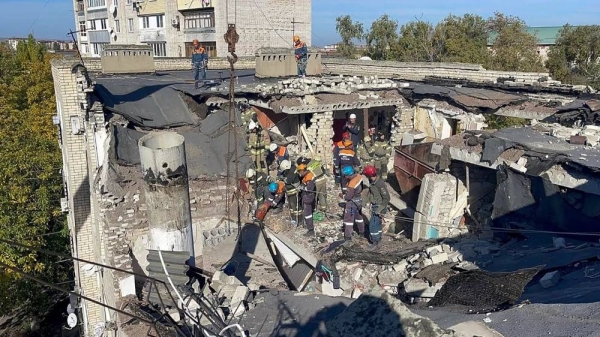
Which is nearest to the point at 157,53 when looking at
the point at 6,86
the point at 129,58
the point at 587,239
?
the point at 6,86

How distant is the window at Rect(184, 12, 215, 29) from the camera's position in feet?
109

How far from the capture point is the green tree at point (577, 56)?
96.9 ft

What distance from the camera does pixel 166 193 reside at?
6.23m

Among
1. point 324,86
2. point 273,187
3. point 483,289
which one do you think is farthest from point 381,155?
point 483,289

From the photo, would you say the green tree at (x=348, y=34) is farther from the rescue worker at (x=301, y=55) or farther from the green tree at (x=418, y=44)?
the rescue worker at (x=301, y=55)

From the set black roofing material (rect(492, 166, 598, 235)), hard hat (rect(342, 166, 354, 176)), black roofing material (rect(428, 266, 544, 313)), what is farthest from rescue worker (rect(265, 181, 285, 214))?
black roofing material (rect(428, 266, 544, 313))

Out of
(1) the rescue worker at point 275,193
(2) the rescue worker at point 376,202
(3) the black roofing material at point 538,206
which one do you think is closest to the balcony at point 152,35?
(1) the rescue worker at point 275,193

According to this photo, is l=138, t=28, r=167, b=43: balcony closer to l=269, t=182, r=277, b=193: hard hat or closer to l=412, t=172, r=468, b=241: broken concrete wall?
l=269, t=182, r=277, b=193: hard hat

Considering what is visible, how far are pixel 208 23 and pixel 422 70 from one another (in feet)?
61.5

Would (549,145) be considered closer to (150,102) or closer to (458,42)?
(150,102)

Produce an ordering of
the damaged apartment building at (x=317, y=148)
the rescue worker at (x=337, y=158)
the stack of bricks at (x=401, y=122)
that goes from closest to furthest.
→ the damaged apartment building at (x=317, y=148) < the rescue worker at (x=337, y=158) < the stack of bricks at (x=401, y=122)

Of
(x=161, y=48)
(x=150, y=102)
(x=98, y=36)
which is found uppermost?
(x=98, y=36)

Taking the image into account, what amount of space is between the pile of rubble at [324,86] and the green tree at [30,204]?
7.81m

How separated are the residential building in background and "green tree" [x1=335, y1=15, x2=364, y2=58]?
8.25 metres
